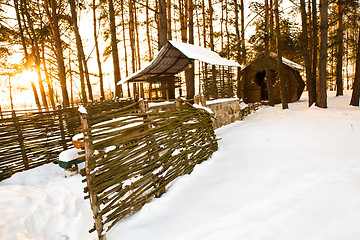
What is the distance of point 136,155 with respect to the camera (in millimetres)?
2689

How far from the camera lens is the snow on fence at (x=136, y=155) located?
7.13ft

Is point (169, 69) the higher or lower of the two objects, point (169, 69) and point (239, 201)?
the higher

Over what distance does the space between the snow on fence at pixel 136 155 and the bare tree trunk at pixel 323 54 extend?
757 centimetres

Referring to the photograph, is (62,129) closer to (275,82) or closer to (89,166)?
(89,166)

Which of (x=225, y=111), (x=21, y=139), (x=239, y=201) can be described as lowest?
(x=239, y=201)

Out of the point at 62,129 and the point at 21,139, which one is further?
the point at 62,129

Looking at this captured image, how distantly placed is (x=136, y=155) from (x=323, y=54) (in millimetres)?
10016

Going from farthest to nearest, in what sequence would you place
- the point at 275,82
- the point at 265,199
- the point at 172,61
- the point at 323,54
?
1. the point at 275,82
2. the point at 172,61
3. the point at 323,54
4. the point at 265,199

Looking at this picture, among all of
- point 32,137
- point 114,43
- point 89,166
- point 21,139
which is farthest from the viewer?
point 114,43

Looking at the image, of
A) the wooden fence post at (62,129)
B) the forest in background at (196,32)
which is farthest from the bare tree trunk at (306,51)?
the wooden fence post at (62,129)

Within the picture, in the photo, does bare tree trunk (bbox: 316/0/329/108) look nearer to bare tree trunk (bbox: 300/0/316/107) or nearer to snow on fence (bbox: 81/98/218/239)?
bare tree trunk (bbox: 300/0/316/107)

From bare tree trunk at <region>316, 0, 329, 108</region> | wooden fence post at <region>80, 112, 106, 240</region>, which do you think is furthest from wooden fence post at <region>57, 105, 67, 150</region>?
bare tree trunk at <region>316, 0, 329, 108</region>

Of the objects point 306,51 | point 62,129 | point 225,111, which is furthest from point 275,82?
point 62,129

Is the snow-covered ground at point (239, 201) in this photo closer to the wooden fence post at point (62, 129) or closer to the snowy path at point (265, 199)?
the snowy path at point (265, 199)
